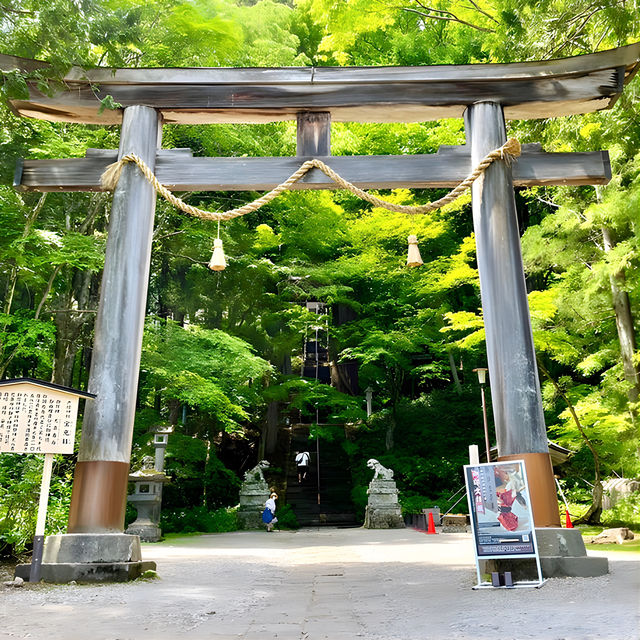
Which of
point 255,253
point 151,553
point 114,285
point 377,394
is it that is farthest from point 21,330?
point 377,394

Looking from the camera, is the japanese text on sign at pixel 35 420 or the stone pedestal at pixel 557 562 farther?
the japanese text on sign at pixel 35 420

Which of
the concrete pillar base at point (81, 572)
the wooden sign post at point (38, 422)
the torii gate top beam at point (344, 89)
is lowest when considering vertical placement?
the concrete pillar base at point (81, 572)

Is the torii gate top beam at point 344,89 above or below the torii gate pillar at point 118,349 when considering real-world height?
above

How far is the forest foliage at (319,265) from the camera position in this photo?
8.35 metres

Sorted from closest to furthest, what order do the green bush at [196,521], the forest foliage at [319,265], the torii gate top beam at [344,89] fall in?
the torii gate top beam at [344,89] < the forest foliage at [319,265] < the green bush at [196,521]

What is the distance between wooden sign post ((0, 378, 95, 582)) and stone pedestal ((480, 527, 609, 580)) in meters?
4.23

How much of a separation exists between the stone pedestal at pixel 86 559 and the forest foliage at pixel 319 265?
1.34 metres

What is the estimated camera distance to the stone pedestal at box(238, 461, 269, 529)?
1689cm

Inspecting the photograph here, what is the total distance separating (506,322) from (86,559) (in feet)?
15.8

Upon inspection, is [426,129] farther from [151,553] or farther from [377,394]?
[151,553]

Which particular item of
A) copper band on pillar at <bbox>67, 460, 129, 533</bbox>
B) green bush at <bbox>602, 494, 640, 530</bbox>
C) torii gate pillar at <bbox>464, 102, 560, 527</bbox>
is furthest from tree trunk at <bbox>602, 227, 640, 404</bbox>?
copper band on pillar at <bbox>67, 460, 129, 533</bbox>

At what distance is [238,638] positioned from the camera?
353 centimetres

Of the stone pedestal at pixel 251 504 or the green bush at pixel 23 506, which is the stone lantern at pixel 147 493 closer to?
the stone pedestal at pixel 251 504

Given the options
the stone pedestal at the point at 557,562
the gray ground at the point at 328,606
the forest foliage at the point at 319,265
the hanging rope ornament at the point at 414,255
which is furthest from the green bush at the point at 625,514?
the hanging rope ornament at the point at 414,255
